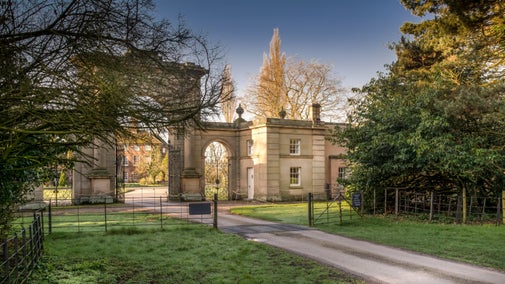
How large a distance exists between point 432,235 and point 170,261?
28.8ft

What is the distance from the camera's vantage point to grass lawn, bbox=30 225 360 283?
28.6ft

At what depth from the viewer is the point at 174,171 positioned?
30016mm

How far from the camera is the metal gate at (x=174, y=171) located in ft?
98.0

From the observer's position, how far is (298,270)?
30.8 feet

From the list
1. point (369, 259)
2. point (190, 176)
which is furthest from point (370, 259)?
point (190, 176)

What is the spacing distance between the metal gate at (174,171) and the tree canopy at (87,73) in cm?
2232

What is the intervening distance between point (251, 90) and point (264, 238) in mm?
30102

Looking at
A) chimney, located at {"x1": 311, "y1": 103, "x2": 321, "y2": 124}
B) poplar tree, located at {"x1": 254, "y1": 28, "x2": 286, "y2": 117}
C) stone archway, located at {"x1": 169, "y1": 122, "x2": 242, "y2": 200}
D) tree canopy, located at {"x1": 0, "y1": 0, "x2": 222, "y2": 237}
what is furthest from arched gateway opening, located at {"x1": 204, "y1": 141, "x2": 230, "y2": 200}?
tree canopy, located at {"x1": 0, "y1": 0, "x2": 222, "y2": 237}

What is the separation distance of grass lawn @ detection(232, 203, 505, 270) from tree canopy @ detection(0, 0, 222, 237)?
767 centimetres

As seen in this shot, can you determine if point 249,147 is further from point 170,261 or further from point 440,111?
point 170,261

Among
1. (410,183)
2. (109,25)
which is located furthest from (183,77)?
(410,183)

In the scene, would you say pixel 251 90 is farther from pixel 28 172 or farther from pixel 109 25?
pixel 109 25

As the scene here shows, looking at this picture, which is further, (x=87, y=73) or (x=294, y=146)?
(x=294, y=146)

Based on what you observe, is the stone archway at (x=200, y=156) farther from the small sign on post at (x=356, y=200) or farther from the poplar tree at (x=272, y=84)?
the small sign on post at (x=356, y=200)
